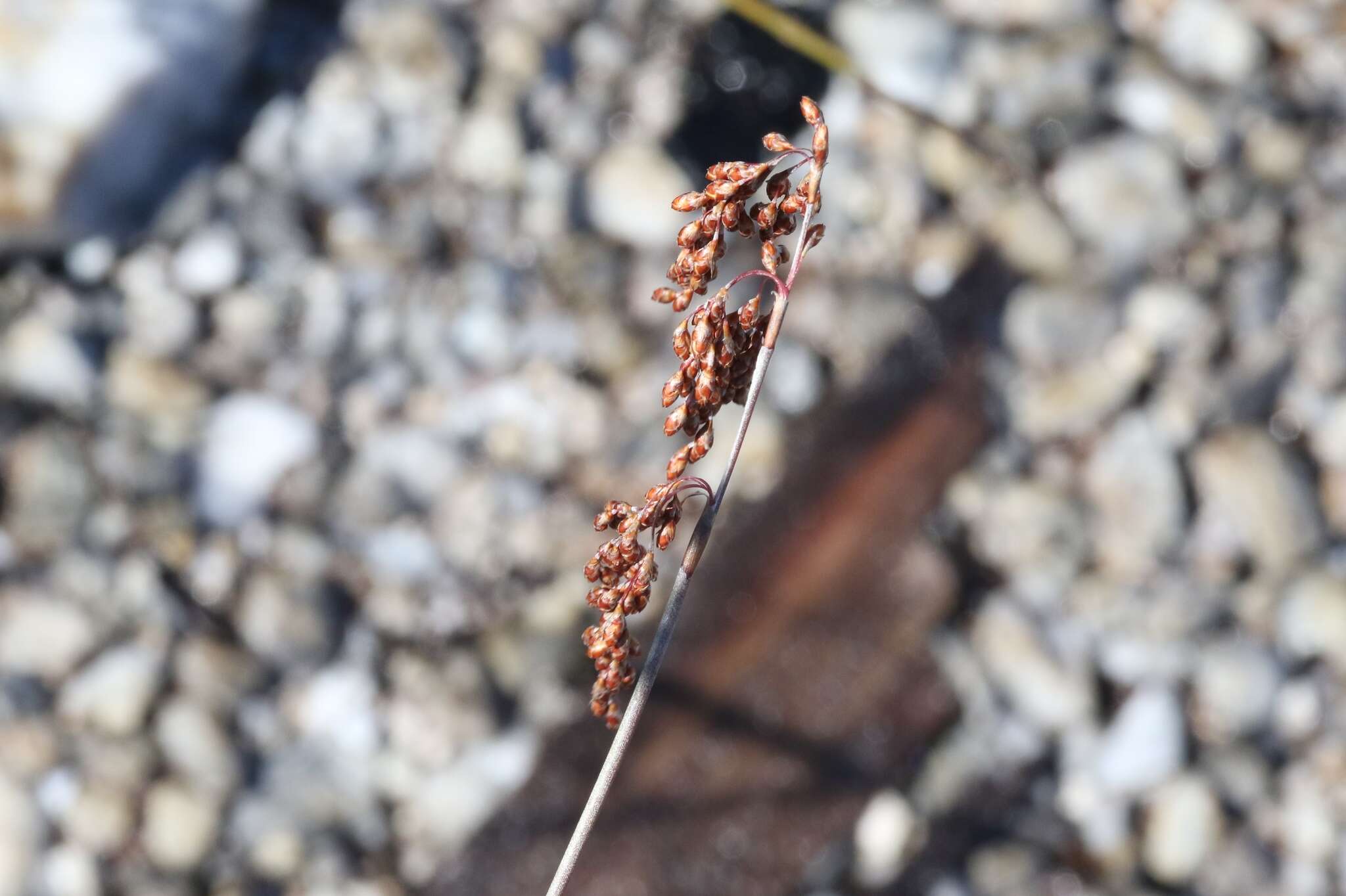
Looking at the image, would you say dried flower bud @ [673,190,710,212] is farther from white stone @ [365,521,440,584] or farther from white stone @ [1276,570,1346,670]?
white stone @ [1276,570,1346,670]

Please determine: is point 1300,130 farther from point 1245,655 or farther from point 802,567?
point 802,567

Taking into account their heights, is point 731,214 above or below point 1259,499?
above

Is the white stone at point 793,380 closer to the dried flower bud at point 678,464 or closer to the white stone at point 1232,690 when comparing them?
the white stone at point 1232,690

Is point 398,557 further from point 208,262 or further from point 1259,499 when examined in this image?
point 1259,499

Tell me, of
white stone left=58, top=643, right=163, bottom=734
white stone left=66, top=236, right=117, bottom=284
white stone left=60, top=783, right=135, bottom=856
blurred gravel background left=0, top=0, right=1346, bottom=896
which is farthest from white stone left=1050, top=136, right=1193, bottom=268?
white stone left=60, top=783, right=135, bottom=856

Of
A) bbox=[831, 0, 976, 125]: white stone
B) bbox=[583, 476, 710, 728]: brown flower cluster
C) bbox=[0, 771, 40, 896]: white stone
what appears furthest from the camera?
bbox=[831, 0, 976, 125]: white stone

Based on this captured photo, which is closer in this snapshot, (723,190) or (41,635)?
(723,190)

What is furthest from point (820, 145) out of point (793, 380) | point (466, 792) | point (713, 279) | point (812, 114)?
point (466, 792)
